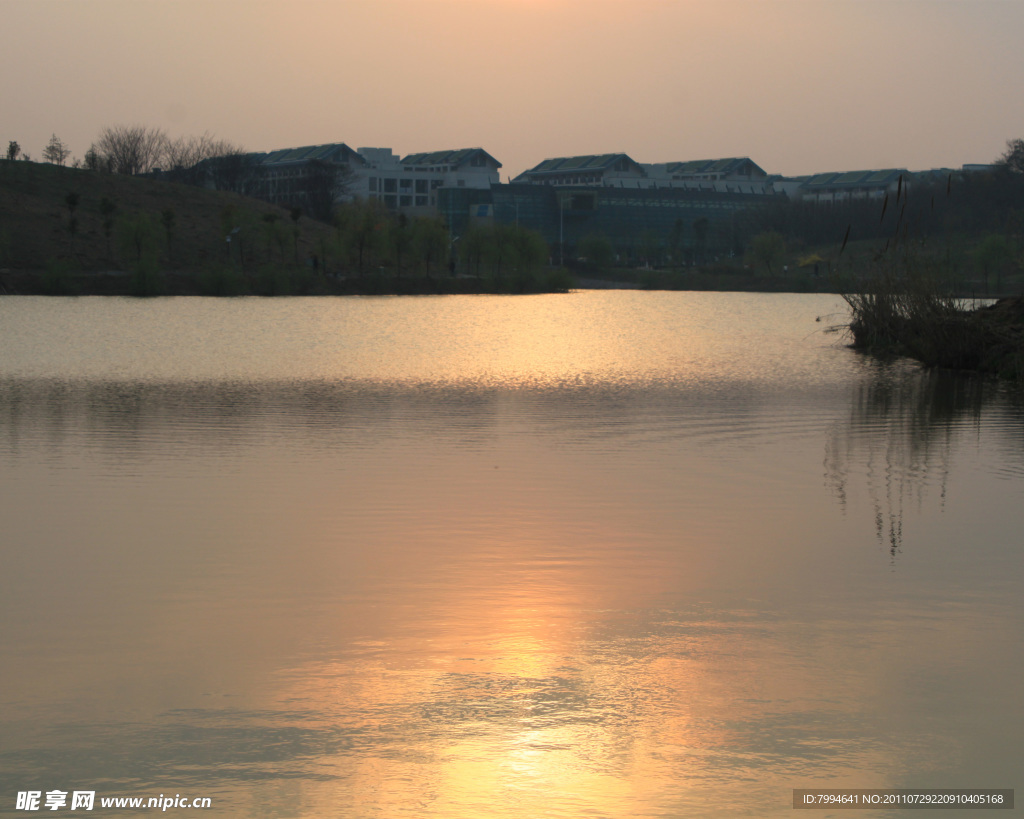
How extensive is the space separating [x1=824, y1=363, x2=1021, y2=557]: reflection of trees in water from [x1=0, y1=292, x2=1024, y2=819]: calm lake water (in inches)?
4.8

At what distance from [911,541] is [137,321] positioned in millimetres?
41011

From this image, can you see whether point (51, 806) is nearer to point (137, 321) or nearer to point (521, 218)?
point (137, 321)

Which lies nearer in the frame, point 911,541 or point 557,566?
point 557,566

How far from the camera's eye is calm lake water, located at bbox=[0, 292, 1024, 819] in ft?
18.4

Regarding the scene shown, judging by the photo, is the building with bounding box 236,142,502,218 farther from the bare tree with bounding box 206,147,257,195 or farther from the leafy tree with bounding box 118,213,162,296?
the leafy tree with bounding box 118,213,162,296

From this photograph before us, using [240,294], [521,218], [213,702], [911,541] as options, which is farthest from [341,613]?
[521,218]

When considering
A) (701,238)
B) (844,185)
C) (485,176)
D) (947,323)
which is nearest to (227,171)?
(485,176)

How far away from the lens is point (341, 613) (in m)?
8.05

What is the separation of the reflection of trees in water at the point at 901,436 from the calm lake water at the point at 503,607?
12 cm

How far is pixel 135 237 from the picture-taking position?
8169cm

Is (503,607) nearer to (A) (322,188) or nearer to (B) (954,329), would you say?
(B) (954,329)

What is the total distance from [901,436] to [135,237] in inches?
2871

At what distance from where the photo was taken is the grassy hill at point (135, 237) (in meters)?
77.9

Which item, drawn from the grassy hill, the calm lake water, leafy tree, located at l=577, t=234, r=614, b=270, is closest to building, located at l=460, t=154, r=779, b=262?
leafy tree, located at l=577, t=234, r=614, b=270
